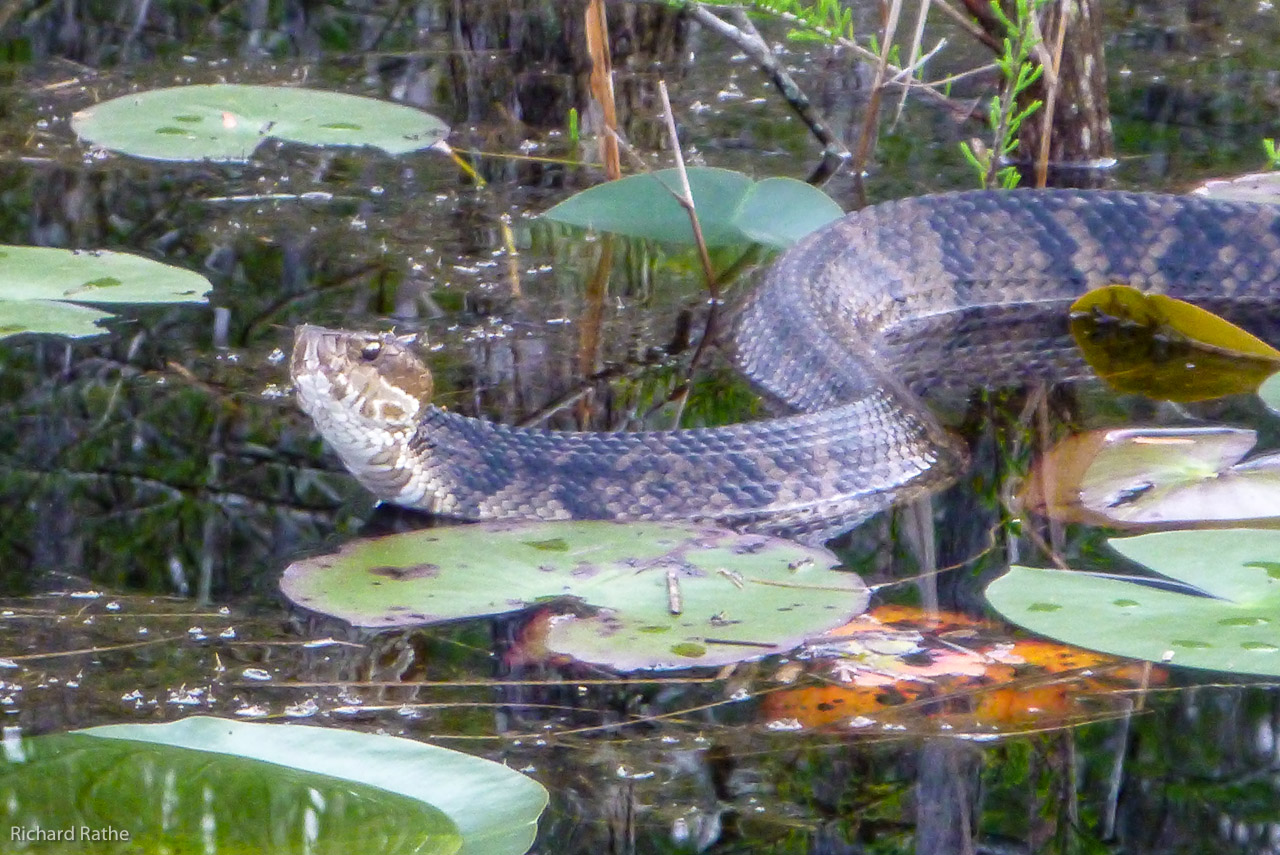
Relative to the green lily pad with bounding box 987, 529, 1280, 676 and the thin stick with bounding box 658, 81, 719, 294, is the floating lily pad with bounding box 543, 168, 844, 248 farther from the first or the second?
the green lily pad with bounding box 987, 529, 1280, 676

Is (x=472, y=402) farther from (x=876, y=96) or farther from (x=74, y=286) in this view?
(x=876, y=96)

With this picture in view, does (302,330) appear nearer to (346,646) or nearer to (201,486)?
(201,486)

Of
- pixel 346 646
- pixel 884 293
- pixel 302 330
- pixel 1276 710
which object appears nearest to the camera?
pixel 1276 710

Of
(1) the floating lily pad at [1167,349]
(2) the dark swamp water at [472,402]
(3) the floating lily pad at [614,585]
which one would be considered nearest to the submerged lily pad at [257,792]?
(2) the dark swamp water at [472,402]

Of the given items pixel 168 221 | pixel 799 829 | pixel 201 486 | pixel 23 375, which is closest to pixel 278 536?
pixel 201 486

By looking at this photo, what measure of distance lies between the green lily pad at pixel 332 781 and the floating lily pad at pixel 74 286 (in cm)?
179

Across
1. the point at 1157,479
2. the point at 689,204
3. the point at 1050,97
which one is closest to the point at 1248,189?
the point at 1050,97

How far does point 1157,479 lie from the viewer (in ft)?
9.91

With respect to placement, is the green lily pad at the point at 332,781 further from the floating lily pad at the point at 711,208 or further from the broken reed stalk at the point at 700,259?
the floating lily pad at the point at 711,208

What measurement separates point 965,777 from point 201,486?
5.36 feet

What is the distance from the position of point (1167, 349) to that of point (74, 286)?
8.82 feet

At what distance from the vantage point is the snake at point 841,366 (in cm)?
302

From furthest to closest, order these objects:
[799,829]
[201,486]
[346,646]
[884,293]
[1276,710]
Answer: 1. [884,293]
2. [201,486]
3. [346,646]
4. [1276,710]
5. [799,829]

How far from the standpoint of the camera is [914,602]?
262cm
